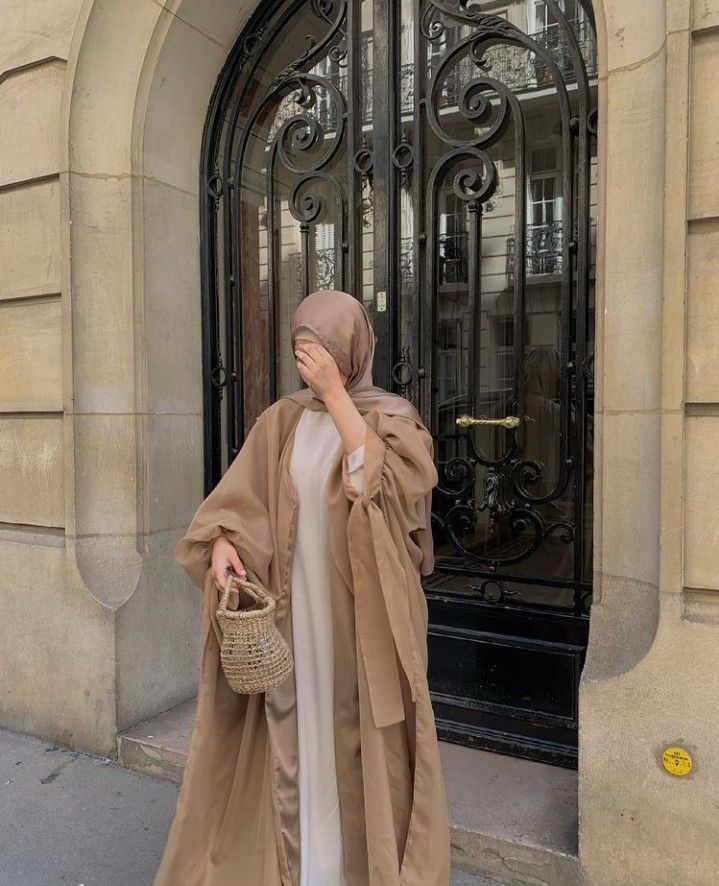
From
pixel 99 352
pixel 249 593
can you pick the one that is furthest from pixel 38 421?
pixel 249 593

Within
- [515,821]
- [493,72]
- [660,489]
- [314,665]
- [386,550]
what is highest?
[493,72]

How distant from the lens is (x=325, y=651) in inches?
96.0

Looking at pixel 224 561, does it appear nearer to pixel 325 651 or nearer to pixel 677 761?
pixel 325 651

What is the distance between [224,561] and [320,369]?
684mm

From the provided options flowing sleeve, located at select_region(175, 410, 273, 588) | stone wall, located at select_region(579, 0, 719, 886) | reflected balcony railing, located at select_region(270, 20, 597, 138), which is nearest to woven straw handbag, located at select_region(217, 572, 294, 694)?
flowing sleeve, located at select_region(175, 410, 273, 588)

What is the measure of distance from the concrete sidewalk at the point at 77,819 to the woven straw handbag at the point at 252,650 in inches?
52.5

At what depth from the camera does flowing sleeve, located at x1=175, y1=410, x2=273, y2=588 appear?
7.80 feet

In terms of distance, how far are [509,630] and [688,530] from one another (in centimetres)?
119

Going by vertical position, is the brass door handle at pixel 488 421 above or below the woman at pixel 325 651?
above

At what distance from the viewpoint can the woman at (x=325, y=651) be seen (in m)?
2.26

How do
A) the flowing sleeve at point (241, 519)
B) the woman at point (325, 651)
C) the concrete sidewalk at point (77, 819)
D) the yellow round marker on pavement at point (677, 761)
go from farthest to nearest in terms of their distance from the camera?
the concrete sidewalk at point (77, 819), the yellow round marker on pavement at point (677, 761), the flowing sleeve at point (241, 519), the woman at point (325, 651)

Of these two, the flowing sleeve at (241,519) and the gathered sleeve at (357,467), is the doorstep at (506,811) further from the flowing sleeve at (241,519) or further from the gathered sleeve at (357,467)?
the gathered sleeve at (357,467)

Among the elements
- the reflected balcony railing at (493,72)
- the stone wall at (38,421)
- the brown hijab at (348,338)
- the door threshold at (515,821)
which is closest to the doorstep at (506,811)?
the door threshold at (515,821)

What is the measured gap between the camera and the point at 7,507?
13.6ft
